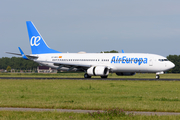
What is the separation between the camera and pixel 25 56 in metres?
61.5

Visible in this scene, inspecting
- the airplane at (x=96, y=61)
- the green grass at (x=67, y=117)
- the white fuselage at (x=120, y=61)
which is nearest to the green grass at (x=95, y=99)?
the green grass at (x=67, y=117)

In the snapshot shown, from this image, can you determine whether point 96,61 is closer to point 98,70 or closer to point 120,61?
point 98,70

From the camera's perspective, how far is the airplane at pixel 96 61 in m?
51.5

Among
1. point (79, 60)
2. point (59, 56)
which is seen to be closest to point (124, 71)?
point (79, 60)

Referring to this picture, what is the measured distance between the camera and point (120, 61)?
53.1 m

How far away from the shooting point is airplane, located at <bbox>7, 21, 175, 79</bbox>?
5150cm

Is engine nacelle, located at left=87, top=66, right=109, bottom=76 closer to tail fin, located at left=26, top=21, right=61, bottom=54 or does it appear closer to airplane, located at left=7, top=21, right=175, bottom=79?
airplane, located at left=7, top=21, right=175, bottom=79

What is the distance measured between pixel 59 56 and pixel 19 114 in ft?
152

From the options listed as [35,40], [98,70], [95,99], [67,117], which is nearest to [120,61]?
[98,70]

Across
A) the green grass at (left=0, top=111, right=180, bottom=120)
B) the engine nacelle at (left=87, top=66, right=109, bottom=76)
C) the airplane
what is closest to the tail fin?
the airplane

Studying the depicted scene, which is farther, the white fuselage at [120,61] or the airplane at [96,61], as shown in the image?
the airplane at [96,61]

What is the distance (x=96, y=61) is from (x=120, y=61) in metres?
5.40

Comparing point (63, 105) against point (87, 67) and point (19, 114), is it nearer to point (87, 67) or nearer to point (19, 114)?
point (19, 114)

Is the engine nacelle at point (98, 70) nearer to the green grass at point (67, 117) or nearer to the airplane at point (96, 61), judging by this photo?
the airplane at point (96, 61)
